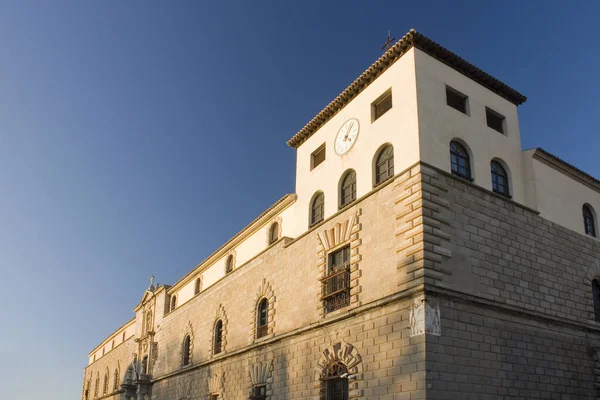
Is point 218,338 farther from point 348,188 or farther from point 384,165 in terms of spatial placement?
point 384,165

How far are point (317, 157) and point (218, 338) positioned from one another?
9.19 metres

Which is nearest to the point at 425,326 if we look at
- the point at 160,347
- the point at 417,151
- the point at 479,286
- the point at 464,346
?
the point at 464,346

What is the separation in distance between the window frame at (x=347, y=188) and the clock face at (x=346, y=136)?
0.73 meters

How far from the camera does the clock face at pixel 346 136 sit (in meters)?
18.1

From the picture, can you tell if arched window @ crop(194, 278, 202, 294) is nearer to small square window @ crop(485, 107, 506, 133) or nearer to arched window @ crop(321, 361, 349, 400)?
arched window @ crop(321, 361, 349, 400)

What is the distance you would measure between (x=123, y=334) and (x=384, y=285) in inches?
1326

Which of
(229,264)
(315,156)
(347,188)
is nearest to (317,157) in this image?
(315,156)

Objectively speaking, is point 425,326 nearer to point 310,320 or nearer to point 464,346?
point 464,346

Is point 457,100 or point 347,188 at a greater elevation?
point 457,100

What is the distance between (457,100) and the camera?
1691cm

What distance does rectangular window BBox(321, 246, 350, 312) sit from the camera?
16359 mm

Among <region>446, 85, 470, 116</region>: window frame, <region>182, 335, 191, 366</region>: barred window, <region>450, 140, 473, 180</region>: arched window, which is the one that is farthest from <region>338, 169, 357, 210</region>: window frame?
<region>182, 335, 191, 366</region>: barred window

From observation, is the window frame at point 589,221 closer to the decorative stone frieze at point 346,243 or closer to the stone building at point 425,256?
the stone building at point 425,256

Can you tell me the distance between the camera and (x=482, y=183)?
1596cm
